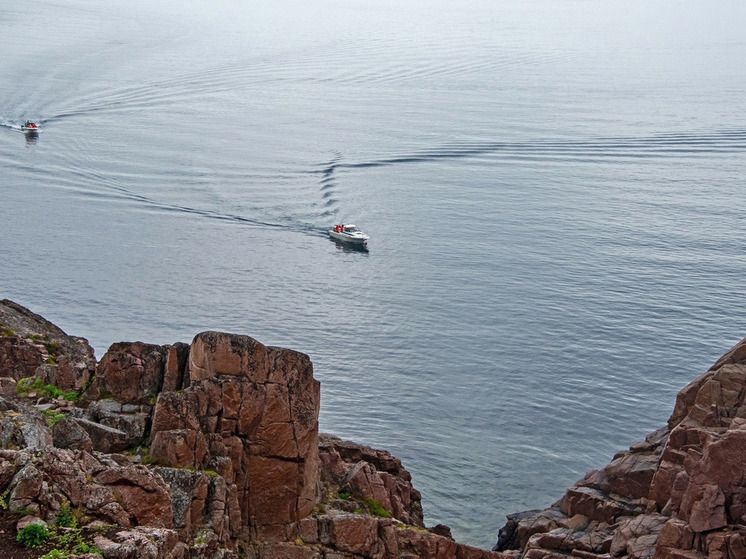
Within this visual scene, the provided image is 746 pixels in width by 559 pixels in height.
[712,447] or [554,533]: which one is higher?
[712,447]

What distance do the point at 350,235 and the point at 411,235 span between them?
30.0ft

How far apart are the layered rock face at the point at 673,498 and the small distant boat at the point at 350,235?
5396cm

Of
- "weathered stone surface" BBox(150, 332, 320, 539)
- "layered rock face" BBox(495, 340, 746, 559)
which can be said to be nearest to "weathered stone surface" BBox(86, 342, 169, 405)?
"weathered stone surface" BBox(150, 332, 320, 539)

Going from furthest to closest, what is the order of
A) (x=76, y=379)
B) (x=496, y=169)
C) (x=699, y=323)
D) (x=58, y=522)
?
(x=496, y=169) → (x=699, y=323) → (x=76, y=379) → (x=58, y=522)

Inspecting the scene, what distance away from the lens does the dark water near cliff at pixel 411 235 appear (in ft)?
265

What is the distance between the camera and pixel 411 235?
116938 millimetres

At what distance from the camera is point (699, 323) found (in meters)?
93.6

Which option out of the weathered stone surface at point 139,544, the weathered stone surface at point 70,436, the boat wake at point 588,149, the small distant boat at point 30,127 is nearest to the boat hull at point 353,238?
the boat wake at point 588,149

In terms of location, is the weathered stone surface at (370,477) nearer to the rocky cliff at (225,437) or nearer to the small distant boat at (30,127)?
the rocky cliff at (225,437)

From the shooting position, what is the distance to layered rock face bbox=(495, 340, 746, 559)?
145ft

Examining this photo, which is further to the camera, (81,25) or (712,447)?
(81,25)

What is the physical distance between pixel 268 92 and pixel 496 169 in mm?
47156

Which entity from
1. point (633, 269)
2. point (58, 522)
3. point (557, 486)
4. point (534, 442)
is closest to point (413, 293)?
point (633, 269)

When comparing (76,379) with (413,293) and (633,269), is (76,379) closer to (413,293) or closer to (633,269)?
(413,293)
